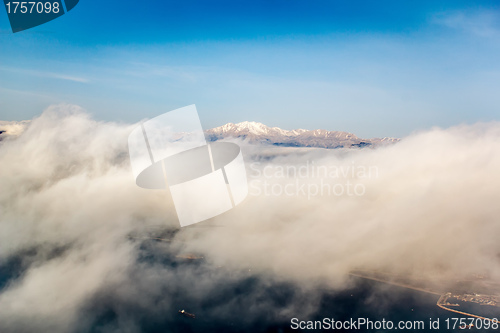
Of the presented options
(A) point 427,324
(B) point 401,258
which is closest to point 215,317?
(A) point 427,324

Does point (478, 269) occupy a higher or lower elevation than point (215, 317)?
lower

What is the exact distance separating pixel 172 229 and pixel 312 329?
10734 centimetres

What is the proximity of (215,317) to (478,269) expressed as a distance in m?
100

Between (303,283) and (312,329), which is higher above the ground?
(312,329)

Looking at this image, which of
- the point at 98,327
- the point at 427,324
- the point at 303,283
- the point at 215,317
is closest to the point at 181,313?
the point at 215,317

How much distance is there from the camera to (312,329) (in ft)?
238

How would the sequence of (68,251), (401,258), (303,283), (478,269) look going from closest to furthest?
(303,283) → (478,269) → (401,258) → (68,251)

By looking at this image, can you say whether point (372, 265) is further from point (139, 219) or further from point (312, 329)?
point (139, 219)

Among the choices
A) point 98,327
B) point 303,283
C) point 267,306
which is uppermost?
point 98,327

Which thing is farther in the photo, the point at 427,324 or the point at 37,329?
the point at 37,329

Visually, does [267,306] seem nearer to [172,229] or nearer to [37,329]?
[37,329]

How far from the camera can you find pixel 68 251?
13912 cm

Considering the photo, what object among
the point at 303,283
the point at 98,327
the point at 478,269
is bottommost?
the point at 478,269

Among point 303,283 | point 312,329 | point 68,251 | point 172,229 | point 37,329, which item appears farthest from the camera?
point 172,229
